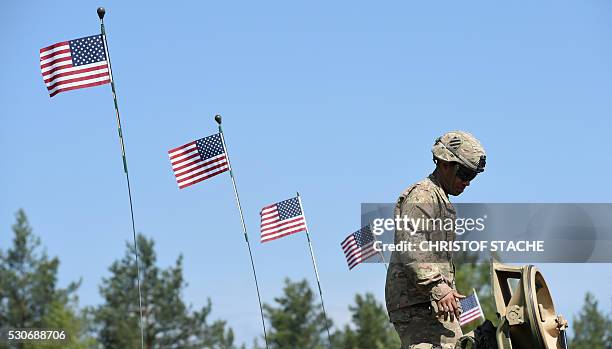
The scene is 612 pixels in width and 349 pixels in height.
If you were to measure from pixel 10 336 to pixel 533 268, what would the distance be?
52.9 metres

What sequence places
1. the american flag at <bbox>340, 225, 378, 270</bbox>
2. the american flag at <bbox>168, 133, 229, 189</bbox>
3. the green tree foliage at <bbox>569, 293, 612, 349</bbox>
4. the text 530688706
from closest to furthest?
the american flag at <bbox>168, 133, 229, 189</bbox> → the american flag at <bbox>340, 225, 378, 270</bbox> → the text 530688706 → the green tree foliage at <bbox>569, 293, 612, 349</bbox>

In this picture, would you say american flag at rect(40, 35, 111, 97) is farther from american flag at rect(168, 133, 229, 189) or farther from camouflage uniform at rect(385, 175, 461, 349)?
camouflage uniform at rect(385, 175, 461, 349)

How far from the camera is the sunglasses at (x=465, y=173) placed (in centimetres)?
1060

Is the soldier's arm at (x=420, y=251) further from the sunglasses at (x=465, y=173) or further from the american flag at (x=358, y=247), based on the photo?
the american flag at (x=358, y=247)

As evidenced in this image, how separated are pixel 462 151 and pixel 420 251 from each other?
1.04 metres

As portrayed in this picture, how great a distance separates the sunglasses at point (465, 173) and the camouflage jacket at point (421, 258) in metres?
0.22

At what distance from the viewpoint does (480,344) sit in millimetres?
9789

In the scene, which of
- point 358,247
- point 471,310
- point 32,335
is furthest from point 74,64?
point 32,335

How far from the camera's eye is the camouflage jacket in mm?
9977

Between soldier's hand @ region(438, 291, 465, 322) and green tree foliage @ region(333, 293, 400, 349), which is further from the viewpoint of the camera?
green tree foliage @ region(333, 293, 400, 349)

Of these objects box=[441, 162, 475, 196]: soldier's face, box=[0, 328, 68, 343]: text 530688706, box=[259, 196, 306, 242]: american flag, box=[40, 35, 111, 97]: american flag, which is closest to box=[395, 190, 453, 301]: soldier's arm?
box=[441, 162, 475, 196]: soldier's face

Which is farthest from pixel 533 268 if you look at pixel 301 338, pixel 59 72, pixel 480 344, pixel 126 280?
pixel 301 338

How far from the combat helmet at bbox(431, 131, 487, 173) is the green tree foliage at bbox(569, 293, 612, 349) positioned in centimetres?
7483

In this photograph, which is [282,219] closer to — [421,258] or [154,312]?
[421,258]
